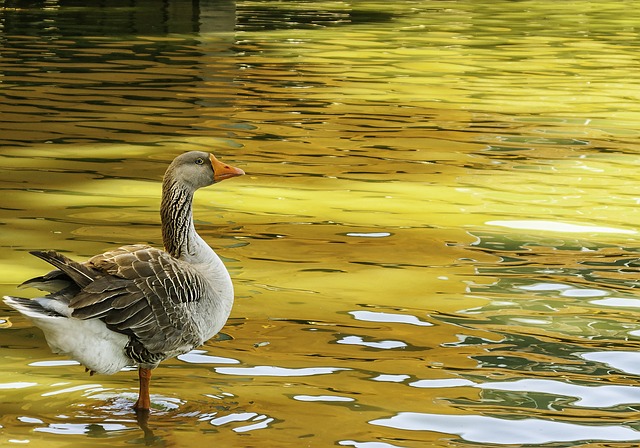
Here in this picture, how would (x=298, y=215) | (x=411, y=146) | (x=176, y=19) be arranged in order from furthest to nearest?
(x=176, y=19)
(x=411, y=146)
(x=298, y=215)

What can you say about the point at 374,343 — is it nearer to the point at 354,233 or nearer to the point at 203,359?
the point at 203,359

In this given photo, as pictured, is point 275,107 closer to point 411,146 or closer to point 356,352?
point 411,146

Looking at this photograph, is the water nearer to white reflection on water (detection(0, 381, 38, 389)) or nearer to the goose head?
white reflection on water (detection(0, 381, 38, 389))

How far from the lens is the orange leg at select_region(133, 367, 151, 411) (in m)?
6.26

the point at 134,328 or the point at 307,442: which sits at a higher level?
the point at 134,328

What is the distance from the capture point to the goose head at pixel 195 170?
6.67m

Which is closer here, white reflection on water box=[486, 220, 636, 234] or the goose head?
the goose head

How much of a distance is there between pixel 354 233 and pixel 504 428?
4356 mm

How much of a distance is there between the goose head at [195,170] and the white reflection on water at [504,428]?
1.50m

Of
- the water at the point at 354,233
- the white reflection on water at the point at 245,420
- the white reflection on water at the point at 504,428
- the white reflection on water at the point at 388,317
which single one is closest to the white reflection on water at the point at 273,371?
the water at the point at 354,233

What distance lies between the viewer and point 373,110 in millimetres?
17141

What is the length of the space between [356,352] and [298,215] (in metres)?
3.71

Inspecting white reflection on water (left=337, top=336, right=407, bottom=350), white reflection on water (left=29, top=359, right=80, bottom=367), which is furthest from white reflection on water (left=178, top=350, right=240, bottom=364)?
white reflection on water (left=337, top=336, right=407, bottom=350)

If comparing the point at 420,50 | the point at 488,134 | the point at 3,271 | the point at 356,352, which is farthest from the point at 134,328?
the point at 420,50
